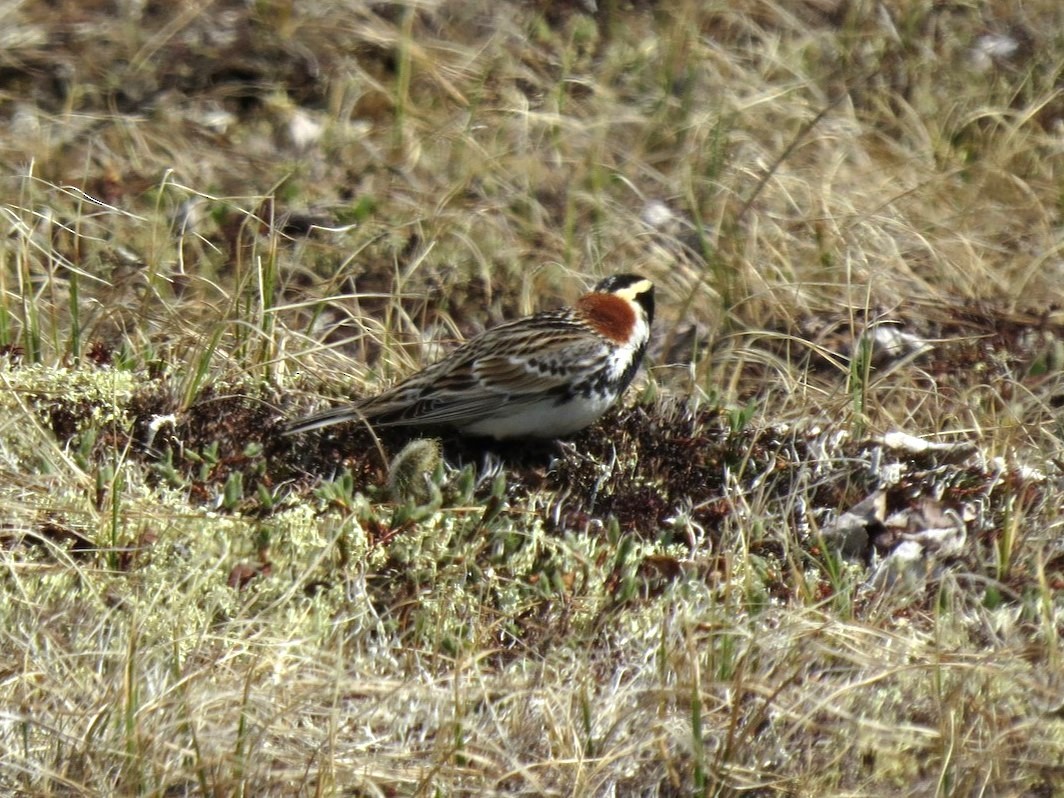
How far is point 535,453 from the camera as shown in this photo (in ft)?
18.5

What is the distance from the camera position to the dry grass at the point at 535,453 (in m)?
3.81

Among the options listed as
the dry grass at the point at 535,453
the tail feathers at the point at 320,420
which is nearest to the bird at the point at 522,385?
the tail feathers at the point at 320,420

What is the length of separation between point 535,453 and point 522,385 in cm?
26

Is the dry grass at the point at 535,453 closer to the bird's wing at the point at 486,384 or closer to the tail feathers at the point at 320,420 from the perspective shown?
the tail feathers at the point at 320,420

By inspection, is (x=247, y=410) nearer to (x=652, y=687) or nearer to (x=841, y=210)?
(x=652, y=687)

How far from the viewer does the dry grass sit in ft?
12.5

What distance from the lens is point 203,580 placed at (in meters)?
4.27

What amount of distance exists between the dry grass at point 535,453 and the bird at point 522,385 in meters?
0.13

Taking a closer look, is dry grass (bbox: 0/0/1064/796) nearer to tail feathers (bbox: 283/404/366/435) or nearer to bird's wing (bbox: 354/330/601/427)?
tail feathers (bbox: 283/404/366/435)

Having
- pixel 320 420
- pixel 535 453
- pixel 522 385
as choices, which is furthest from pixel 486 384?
pixel 320 420

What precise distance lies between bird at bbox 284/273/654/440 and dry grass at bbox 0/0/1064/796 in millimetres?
132

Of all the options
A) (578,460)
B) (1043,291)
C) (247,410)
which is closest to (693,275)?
(1043,291)

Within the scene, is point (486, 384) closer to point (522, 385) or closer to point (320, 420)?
point (522, 385)

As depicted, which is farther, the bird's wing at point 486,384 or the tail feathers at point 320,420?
the bird's wing at point 486,384
